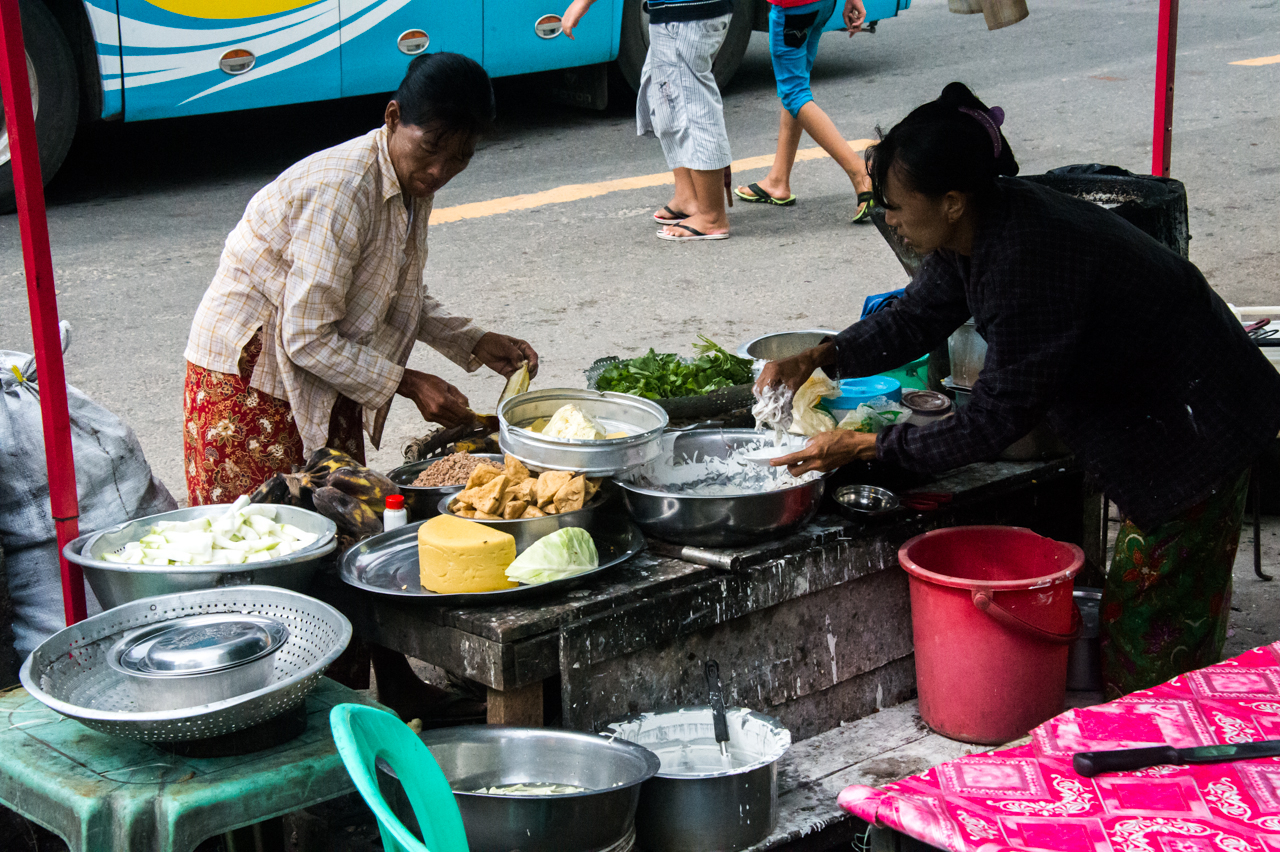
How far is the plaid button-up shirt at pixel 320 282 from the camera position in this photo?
3.08 m

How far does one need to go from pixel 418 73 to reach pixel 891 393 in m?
1.49

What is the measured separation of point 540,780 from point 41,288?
1416 mm

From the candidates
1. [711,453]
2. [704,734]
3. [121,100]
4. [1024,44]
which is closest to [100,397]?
[121,100]

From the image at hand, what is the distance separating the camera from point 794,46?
7020 millimetres

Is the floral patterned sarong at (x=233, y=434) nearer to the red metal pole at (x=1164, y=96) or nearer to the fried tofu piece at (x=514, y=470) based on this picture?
the fried tofu piece at (x=514, y=470)

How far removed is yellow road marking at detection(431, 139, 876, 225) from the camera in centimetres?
785

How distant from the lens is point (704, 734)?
278cm

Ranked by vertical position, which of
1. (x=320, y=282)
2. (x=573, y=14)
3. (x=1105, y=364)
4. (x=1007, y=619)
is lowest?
(x=1007, y=619)

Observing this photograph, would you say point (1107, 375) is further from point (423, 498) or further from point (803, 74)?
point (803, 74)

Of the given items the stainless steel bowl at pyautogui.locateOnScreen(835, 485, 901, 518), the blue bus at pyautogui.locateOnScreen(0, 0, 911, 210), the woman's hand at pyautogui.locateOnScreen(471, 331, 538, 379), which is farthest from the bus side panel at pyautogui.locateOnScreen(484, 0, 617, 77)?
the stainless steel bowl at pyautogui.locateOnScreen(835, 485, 901, 518)

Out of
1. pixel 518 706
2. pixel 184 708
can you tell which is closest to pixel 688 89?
pixel 518 706

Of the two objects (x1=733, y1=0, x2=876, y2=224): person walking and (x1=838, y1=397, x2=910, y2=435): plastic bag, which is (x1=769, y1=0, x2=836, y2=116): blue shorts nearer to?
(x1=733, y1=0, x2=876, y2=224): person walking

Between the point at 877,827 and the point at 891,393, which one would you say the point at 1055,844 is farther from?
the point at 891,393

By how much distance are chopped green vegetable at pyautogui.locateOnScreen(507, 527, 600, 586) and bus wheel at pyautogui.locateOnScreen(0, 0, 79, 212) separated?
17.7 ft
